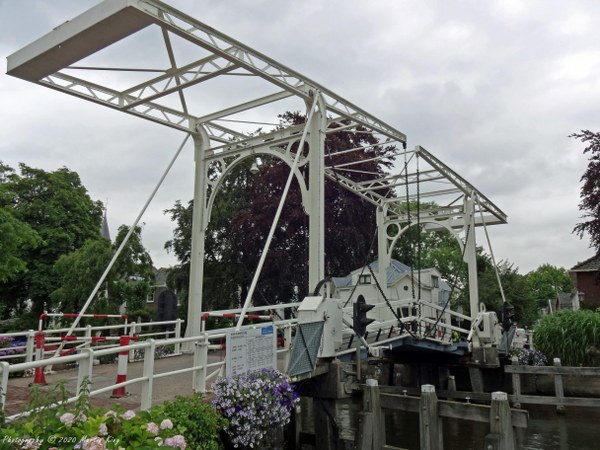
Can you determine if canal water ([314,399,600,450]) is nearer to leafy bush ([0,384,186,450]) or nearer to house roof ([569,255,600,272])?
leafy bush ([0,384,186,450])

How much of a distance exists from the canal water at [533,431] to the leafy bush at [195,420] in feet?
17.9

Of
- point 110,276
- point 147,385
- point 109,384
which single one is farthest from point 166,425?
point 110,276

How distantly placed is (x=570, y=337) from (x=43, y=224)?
92.2ft

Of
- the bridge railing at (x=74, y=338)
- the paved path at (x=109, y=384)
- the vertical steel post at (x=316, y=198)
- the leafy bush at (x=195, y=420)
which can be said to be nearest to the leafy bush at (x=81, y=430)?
the leafy bush at (x=195, y=420)

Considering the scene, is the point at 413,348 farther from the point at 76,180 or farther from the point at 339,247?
the point at 76,180

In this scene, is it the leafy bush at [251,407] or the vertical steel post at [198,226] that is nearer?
the leafy bush at [251,407]

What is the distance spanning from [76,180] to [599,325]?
30910 mm

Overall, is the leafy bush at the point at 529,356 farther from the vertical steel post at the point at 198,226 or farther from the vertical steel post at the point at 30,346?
the vertical steel post at the point at 30,346

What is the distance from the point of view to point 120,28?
23.6 ft

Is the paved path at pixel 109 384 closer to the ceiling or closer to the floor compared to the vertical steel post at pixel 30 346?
closer to the floor

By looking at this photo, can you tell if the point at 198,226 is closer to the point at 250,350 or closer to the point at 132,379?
the point at 250,350

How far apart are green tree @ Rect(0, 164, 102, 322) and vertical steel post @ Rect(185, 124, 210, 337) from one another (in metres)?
20.0

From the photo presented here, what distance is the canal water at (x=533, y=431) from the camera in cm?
1168

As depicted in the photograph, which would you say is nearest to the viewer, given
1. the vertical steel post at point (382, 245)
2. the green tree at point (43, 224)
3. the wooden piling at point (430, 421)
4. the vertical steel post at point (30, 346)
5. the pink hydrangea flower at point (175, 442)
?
the pink hydrangea flower at point (175, 442)
